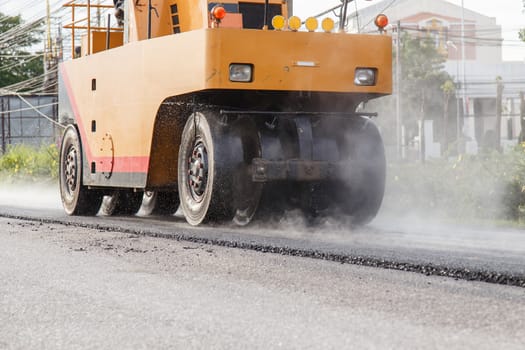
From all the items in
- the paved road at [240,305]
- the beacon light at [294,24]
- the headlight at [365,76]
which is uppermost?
the beacon light at [294,24]

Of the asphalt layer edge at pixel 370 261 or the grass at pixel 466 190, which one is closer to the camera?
the asphalt layer edge at pixel 370 261

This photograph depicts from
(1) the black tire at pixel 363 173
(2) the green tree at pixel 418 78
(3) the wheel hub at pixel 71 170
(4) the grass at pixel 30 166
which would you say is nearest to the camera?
(1) the black tire at pixel 363 173

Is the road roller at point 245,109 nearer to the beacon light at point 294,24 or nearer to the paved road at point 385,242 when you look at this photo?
the beacon light at point 294,24

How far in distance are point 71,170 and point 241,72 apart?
13.6 ft

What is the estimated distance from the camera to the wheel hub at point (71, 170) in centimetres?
1170

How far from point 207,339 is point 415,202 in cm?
918

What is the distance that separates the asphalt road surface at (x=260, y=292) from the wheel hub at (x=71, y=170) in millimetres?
3555

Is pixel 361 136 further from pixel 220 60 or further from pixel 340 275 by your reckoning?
pixel 340 275

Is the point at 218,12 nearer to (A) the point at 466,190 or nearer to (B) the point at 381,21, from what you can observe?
(B) the point at 381,21

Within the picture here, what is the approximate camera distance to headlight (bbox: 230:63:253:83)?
27.6 ft

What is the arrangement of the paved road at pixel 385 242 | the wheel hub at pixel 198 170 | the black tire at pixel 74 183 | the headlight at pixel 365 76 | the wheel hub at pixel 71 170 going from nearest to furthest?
the paved road at pixel 385 242, the headlight at pixel 365 76, the wheel hub at pixel 198 170, the black tire at pixel 74 183, the wheel hub at pixel 71 170

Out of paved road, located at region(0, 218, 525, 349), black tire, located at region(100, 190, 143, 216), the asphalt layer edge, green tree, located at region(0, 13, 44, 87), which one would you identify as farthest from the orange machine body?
green tree, located at region(0, 13, 44, 87)

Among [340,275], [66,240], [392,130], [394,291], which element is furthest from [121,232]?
[392,130]

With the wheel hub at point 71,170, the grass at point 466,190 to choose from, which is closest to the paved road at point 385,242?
the wheel hub at point 71,170
